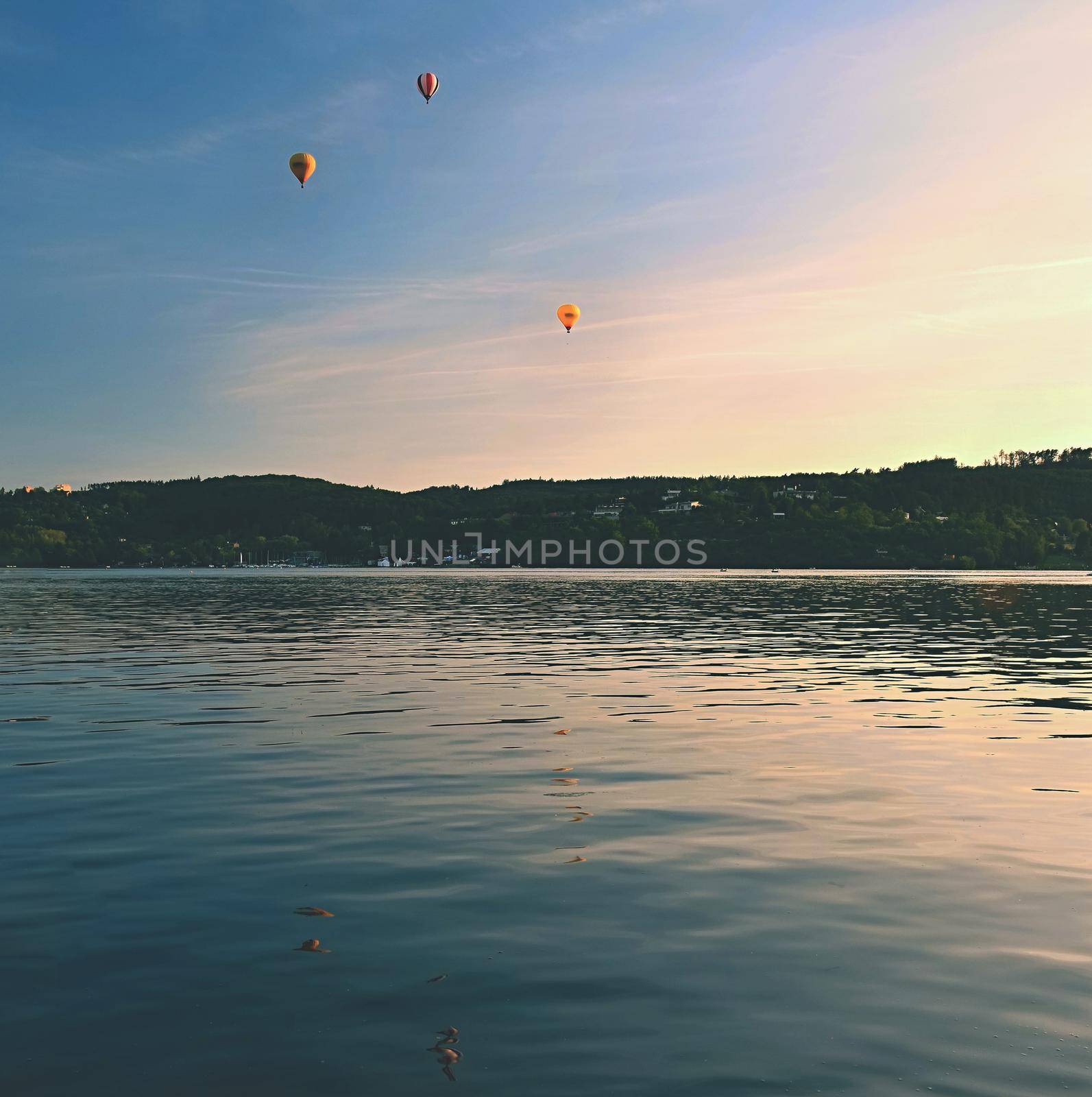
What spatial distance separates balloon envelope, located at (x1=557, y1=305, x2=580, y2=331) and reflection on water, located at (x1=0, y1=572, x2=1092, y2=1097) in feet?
327

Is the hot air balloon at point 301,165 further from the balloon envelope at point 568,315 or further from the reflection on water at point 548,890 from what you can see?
the reflection on water at point 548,890

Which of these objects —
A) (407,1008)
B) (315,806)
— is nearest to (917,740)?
(315,806)

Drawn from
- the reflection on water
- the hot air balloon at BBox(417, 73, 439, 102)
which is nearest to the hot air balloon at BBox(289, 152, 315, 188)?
the hot air balloon at BBox(417, 73, 439, 102)

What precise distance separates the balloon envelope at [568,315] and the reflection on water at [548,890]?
99.6 m

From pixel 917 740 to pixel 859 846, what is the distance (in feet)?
33.9

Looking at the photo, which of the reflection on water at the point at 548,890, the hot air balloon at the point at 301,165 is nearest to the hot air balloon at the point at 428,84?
the hot air balloon at the point at 301,165

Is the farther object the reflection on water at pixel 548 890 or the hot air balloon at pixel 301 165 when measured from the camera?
the hot air balloon at pixel 301 165

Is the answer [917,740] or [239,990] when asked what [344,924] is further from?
[917,740]

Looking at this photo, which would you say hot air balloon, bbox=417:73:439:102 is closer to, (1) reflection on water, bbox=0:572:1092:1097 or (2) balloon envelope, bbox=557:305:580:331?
(2) balloon envelope, bbox=557:305:580:331

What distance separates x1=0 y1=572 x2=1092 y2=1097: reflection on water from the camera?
342 inches

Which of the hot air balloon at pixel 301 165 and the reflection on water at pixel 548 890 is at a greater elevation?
the hot air balloon at pixel 301 165

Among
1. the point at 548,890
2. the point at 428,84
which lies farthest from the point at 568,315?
the point at 548,890

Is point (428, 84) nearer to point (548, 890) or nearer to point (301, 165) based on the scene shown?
point (301, 165)

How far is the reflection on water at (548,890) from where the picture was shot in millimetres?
8695
